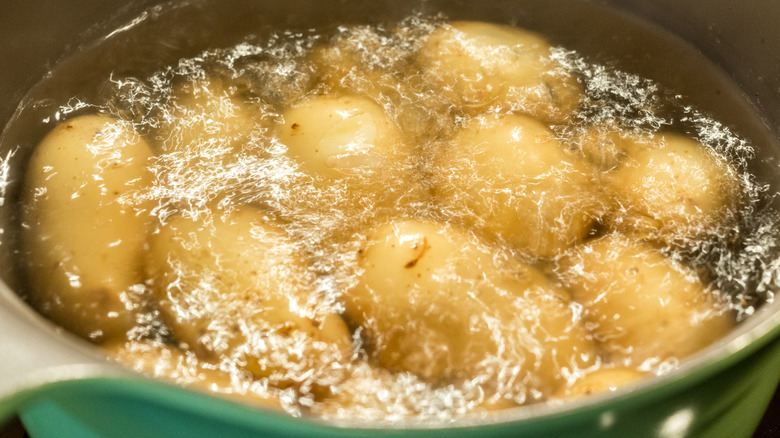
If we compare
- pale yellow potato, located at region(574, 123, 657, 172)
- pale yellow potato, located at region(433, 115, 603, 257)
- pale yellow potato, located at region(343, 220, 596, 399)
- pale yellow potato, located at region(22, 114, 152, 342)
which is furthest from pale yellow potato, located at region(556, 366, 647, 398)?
pale yellow potato, located at region(22, 114, 152, 342)

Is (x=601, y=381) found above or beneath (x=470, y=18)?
beneath

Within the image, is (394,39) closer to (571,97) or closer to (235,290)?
(571,97)

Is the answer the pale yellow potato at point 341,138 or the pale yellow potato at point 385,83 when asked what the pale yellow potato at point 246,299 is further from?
the pale yellow potato at point 385,83

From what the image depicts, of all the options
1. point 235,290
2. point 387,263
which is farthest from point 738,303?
point 235,290

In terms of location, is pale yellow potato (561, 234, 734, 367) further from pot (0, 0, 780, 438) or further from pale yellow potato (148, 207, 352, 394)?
pale yellow potato (148, 207, 352, 394)

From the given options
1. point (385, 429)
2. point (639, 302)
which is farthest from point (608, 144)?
point (385, 429)

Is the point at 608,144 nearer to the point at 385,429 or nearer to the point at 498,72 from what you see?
the point at 498,72
